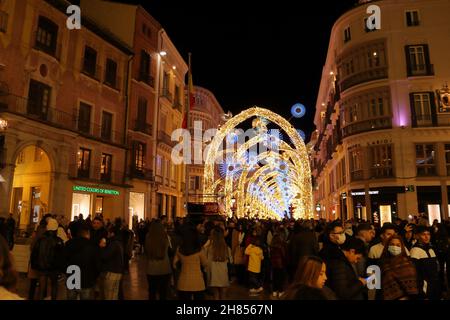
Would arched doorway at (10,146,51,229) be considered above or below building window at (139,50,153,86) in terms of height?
below

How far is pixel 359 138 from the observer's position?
1206 inches

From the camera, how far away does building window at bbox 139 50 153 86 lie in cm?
3288

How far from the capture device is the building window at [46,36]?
22969 millimetres

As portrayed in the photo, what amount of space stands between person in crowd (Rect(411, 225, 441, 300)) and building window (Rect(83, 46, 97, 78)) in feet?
83.4

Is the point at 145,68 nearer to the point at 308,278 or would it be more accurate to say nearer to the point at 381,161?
the point at 381,161

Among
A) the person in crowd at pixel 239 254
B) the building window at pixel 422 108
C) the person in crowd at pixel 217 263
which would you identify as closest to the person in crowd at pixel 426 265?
the person in crowd at pixel 217 263

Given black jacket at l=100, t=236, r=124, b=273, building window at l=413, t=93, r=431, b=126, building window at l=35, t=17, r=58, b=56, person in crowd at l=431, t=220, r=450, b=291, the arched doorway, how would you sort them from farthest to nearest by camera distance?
building window at l=413, t=93, r=431, b=126 < the arched doorway < building window at l=35, t=17, r=58, b=56 < person in crowd at l=431, t=220, r=450, b=291 < black jacket at l=100, t=236, r=124, b=273

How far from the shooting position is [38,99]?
2291cm

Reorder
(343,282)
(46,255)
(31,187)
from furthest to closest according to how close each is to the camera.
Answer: (31,187) < (46,255) < (343,282)

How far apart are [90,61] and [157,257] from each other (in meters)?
23.5

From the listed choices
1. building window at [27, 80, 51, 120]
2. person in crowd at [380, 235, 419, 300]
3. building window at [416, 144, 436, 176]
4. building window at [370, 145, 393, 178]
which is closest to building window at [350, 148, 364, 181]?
building window at [370, 145, 393, 178]

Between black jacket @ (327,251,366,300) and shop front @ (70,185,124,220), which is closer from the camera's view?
black jacket @ (327,251,366,300)

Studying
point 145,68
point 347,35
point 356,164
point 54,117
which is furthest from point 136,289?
point 347,35

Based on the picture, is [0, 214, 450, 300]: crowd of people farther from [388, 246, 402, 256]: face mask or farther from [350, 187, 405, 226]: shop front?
[350, 187, 405, 226]: shop front
